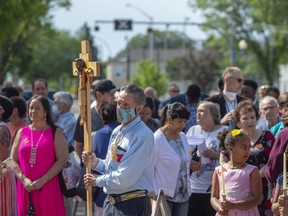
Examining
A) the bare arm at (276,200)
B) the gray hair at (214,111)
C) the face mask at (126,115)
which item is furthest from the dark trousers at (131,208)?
the gray hair at (214,111)

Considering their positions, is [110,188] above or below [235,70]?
below

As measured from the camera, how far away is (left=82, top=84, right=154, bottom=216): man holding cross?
7566 millimetres

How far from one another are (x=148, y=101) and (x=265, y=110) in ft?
6.14

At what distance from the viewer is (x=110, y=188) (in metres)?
7.61

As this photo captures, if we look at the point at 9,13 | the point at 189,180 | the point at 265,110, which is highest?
the point at 9,13

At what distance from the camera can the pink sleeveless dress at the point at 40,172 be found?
30.7 ft

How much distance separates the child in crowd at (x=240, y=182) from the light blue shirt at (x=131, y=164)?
105cm

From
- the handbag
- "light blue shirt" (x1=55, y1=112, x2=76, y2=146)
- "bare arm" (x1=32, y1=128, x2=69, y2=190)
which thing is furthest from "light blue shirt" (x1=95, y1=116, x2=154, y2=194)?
"light blue shirt" (x1=55, y1=112, x2=76, y2=146)

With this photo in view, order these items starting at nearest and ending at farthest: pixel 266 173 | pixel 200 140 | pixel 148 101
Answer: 1. pixel 266 173
2. pixel 200 140
3. pixel 148 101

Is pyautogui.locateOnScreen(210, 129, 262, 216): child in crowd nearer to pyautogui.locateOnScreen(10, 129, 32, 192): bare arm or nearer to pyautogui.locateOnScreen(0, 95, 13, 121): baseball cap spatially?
pyautogui.locateOnScreen(10, 129, 32, 192): bare arm

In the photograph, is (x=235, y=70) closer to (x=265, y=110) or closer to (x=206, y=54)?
(x=265, y=110)

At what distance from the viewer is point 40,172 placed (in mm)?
9375

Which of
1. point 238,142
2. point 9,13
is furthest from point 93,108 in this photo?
point 9,13

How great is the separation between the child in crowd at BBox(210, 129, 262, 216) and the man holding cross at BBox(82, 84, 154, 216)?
993 mm
